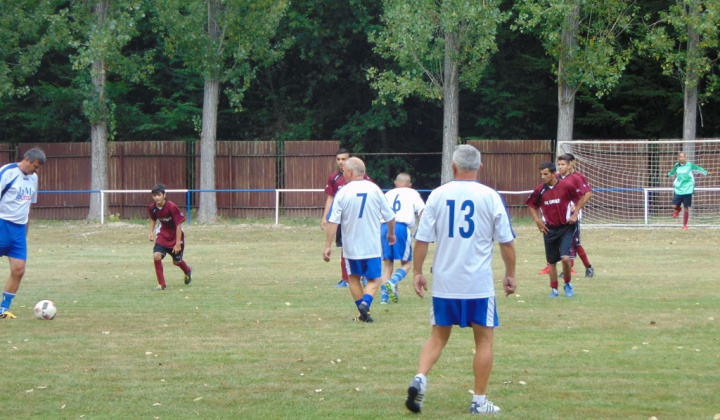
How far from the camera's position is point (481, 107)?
125 feet

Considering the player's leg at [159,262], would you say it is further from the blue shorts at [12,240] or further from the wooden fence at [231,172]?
the wooden fence at [231,172]

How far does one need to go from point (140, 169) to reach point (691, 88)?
18.7m

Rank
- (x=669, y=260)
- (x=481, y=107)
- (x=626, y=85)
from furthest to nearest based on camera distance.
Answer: (x=481, y=107) < (x=626, y=85) < (x=669, y=260)

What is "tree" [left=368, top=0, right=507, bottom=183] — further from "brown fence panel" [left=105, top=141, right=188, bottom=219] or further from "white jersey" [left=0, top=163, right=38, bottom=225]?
"white jersey" [left=0, top=163, right=38, bottom=225]

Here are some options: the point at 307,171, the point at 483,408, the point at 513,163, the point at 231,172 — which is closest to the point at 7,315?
the point at 483,408

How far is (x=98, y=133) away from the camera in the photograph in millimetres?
32219

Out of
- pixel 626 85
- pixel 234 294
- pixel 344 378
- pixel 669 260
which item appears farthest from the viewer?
pixel 626 85

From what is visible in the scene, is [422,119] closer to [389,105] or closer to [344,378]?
[389,105]

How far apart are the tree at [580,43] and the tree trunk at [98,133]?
13.3 metres

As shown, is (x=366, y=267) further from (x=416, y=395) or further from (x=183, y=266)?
(x=183, y=266)

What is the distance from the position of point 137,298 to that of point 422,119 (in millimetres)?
27101

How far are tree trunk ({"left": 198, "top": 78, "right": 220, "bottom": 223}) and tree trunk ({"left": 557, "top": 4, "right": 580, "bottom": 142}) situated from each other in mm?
11177

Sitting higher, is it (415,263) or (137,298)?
(415,263)

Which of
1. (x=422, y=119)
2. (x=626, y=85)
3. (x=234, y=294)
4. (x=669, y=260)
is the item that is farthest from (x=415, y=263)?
(x=422, y=119)
